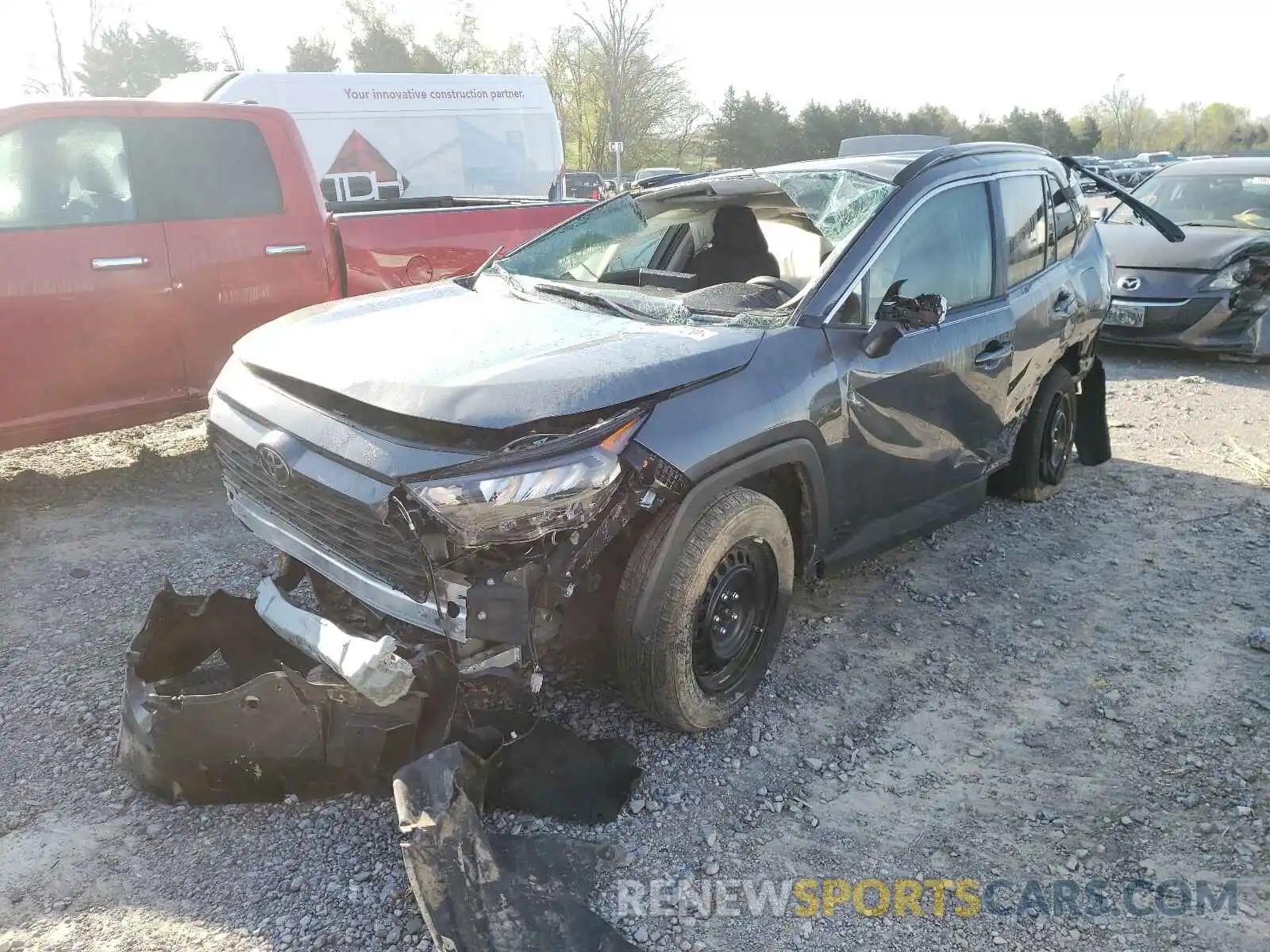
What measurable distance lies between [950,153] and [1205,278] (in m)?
5.59

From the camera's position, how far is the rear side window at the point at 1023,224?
13.8 feet

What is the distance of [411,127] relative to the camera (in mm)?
11625

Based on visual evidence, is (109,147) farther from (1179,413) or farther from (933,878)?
(1179,413)

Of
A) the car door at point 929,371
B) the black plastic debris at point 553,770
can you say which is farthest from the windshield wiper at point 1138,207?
the black plastic debris at point 553,770

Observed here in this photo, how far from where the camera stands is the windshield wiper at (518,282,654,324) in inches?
128

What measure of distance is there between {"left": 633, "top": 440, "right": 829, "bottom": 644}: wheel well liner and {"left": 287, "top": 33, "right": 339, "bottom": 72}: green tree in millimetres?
46681

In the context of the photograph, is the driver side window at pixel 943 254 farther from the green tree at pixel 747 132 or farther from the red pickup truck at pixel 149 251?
the green tree at pixel 747 132

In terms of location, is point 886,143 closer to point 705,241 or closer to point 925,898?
point 705,241

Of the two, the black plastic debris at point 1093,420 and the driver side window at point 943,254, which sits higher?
the driver side window at point 943,254

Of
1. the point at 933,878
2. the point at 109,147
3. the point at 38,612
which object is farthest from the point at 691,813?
the point at 109,147

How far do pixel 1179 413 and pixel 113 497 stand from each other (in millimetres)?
7402

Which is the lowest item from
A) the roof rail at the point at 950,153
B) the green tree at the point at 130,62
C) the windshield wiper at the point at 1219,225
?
Result: the windshield wiper at the point at 1219,225

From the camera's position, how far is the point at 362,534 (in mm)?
2551

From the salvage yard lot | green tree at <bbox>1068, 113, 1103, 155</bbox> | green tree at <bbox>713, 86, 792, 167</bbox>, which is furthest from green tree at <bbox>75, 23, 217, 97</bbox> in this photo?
green tree at <bbox>1068, 113, 1103, 155</bbox>
